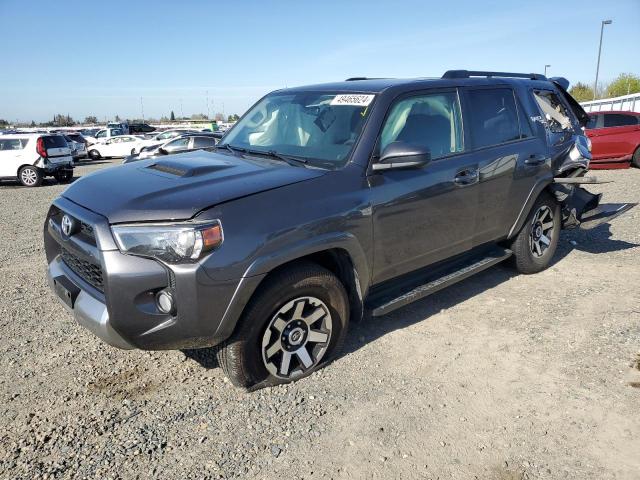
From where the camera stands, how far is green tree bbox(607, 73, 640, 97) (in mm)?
57750

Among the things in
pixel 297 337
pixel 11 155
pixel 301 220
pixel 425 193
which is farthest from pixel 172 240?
pixel 11 155

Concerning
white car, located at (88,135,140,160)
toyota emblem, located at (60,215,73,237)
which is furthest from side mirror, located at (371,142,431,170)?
white car, located at (88,135,140,160)

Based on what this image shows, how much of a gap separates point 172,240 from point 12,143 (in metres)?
15.8

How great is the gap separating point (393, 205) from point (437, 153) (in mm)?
749

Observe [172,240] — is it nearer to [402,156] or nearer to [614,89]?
[402,156]

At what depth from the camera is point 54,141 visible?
15.4 meters

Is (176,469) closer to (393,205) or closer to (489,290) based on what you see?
(393,205)

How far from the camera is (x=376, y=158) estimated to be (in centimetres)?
339

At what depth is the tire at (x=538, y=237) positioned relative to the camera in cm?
498

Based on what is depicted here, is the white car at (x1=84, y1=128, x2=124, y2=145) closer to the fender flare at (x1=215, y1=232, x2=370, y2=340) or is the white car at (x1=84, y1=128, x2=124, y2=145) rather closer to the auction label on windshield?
the auction label on windshield

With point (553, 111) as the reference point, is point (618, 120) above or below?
above

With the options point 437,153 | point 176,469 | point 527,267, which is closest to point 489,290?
point 527,267

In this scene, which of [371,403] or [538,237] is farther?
[538,237]

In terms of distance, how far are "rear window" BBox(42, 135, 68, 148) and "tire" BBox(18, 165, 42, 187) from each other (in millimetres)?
844
